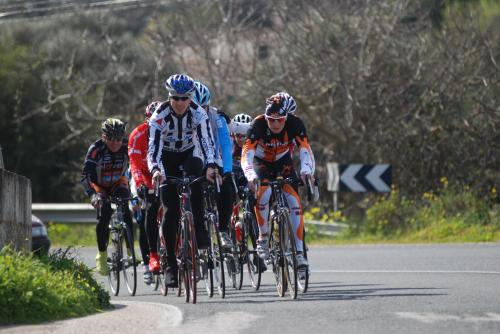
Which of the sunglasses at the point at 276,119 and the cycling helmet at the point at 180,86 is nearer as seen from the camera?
the cycling helmet at the point at 180,86

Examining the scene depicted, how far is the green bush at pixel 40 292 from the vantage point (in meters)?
10.4

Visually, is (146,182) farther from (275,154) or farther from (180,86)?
(180,86)

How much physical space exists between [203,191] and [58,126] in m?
24.9

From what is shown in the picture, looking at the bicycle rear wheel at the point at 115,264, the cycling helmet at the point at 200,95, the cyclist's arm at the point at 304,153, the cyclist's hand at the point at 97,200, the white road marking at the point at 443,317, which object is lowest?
the white road marking at the point at 443,317

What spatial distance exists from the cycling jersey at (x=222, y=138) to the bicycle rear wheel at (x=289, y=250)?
1.34 meters

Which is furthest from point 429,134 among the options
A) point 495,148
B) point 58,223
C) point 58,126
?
point 58,126

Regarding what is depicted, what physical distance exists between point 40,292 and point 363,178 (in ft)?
49.5

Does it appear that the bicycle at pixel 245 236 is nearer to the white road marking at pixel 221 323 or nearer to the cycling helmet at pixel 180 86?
the cycling helmet at pixel 180 86

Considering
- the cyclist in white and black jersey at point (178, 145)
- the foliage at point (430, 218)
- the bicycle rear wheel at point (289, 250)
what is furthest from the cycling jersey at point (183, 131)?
the foliage at point (430, 218)

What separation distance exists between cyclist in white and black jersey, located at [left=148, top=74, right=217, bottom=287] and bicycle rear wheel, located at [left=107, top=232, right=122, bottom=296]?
224cm

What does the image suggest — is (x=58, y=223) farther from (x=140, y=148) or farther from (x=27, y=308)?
(x=27, y=308)

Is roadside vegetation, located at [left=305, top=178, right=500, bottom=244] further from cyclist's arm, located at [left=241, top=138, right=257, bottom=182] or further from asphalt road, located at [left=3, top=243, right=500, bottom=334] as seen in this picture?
cyclist's arm, located at [left=241, top=138, right=257, bottom=182]

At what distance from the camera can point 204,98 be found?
14.2m

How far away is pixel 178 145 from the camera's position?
1295 cm
